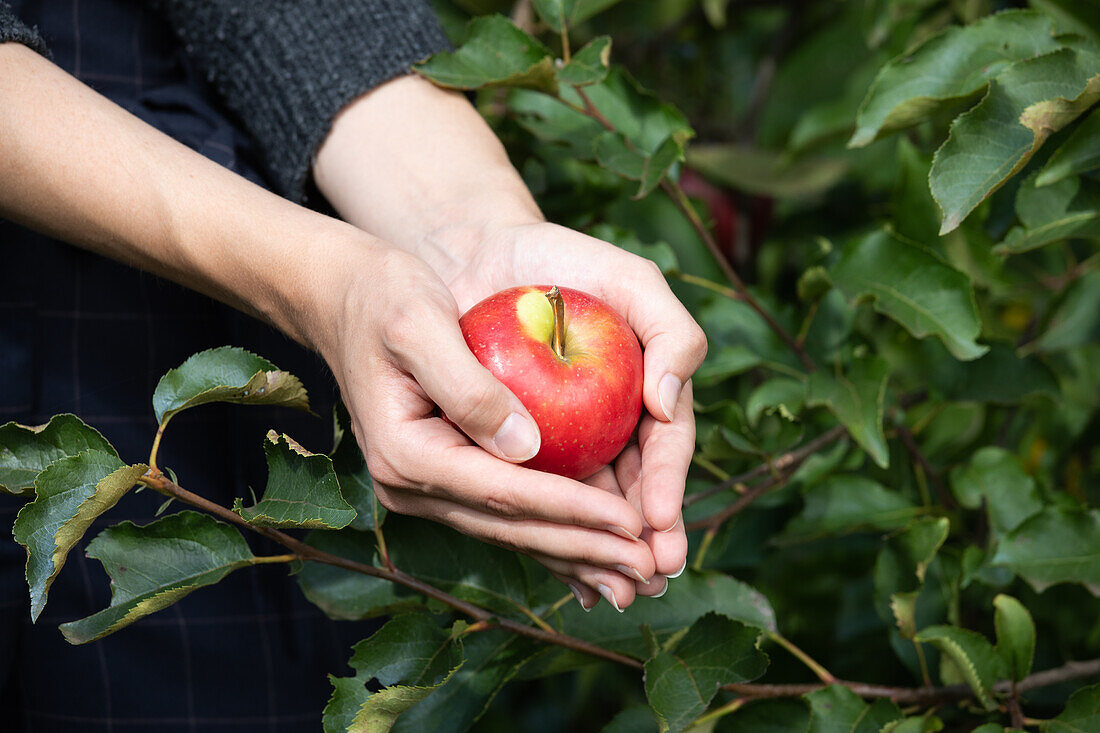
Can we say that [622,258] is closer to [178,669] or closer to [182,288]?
[182,288]

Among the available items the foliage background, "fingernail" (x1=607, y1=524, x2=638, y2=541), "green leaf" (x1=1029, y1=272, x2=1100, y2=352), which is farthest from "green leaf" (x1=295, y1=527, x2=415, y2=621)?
"green leaf" (x1=1029, y1=272, x2=1100, y2=352)

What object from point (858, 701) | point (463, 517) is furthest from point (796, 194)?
point (463, 517)

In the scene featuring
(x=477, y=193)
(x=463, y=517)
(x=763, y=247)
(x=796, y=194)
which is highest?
(x=477, y=193)

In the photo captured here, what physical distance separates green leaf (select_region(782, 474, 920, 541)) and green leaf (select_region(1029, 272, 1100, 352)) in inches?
10.9

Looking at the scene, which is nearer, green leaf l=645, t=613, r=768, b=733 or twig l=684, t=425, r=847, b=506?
green leaf l=645, t=613, r=768, b=733

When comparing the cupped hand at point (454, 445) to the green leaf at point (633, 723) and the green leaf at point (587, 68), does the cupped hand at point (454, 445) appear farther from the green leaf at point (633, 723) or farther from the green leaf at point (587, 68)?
the green leaf at point (587, 68)

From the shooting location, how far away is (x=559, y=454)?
729 millimetres

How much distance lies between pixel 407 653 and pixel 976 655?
20.0 inches

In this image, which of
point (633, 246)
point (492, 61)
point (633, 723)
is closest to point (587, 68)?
point (492, 61)

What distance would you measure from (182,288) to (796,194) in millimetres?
975

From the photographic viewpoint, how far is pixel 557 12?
100 cm

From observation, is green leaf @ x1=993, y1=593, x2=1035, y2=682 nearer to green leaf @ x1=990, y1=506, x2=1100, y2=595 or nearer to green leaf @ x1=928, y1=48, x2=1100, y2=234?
green leaf @ x1=990, y1=506, x2=1100, y2=595

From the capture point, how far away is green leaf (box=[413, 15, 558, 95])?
929 mm

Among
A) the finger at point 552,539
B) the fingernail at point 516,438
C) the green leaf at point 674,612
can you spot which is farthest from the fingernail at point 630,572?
the green leaf at point 674,612
